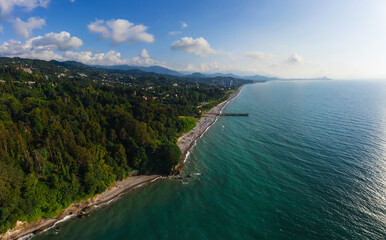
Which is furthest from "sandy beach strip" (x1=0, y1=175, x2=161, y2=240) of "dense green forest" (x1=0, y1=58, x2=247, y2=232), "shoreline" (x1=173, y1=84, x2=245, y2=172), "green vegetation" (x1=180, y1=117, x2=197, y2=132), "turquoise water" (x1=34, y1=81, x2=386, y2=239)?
"green vegetation" (x1=180, y1=117, x2=197, y2=132)

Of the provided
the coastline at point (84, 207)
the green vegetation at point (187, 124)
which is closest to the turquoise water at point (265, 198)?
the coastline at point (84, 207)

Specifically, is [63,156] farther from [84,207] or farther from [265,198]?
[265,198]

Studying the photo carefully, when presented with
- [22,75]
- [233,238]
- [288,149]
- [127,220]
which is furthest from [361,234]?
[22,75]

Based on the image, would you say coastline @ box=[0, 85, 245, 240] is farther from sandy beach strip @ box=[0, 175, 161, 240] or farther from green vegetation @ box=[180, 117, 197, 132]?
green vegetation @ box=[180, 117, 197, 132]

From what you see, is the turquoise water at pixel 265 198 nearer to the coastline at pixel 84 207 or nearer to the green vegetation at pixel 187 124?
the coastline at pixel 84 207

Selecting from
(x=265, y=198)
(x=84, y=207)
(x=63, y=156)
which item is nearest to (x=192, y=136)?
(x=265, y=198)

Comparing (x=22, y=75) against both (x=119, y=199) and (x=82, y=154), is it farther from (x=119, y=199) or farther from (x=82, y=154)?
(x=119, y=199)

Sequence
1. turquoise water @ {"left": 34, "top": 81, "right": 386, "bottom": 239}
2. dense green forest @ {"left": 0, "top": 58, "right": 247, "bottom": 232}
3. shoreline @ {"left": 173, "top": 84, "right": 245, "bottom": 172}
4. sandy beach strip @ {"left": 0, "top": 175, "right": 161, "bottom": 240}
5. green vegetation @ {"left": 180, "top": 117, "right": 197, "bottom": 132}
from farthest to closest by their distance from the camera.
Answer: green vegetation @ {"left": 180, "top": 117, "right": 197, "bottom": 132} → shoreline @ {"left": 173, "top": 84, "right": 245, "bottom": 172} → dense green forest @ {"left": 0, "top": 58, "right": 247, "bottom": 232} → turquoise water @ {"left": 34, "top": 81, "right": 386, "bottom": 239} → sandy beach strip @ {"left": 0, "top": 175, "right": 161, "bottom": 240}

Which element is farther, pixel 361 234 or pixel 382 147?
pixel 382 147
